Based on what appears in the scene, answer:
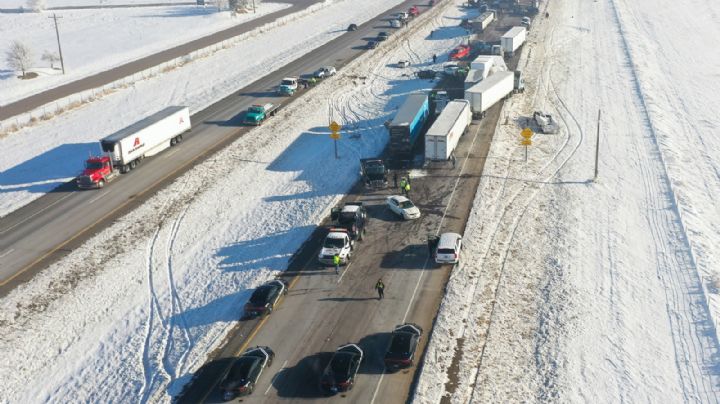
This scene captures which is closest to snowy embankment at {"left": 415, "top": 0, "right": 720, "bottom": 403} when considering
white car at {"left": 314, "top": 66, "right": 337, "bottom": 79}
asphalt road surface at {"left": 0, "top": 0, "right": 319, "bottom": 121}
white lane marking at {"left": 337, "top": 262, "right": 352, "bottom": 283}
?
white lane marking at {"left": 337, "top": 262, "right": 352, "bottom": 283}

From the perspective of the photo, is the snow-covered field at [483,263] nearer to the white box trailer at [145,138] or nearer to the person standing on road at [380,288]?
the person standing on road at [380,288]

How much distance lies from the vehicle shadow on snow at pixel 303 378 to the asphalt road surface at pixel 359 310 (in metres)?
0.05

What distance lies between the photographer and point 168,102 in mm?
81125

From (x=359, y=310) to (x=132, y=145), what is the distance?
102 feet

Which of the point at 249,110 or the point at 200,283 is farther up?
the point at 249,110

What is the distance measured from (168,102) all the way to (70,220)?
33.2 metres

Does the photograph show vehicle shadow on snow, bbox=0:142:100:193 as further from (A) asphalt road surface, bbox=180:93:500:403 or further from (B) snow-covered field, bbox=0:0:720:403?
(A) asphalt road surface, bbox=180:93:500:403

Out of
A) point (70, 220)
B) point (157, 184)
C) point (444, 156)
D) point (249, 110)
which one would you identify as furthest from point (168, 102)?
point (444, 156)

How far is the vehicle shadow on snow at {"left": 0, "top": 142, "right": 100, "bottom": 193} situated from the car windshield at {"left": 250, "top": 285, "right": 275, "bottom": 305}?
86.9 ft

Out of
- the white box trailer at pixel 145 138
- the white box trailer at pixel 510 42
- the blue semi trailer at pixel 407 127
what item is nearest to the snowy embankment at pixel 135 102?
the white box trailer at pixel 145 138

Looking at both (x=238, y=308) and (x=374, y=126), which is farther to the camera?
(x=374, y=126)

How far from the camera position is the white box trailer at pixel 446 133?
57094 mm

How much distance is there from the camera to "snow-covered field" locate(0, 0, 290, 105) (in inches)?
3777

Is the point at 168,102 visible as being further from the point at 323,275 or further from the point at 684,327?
the point at 684,327
